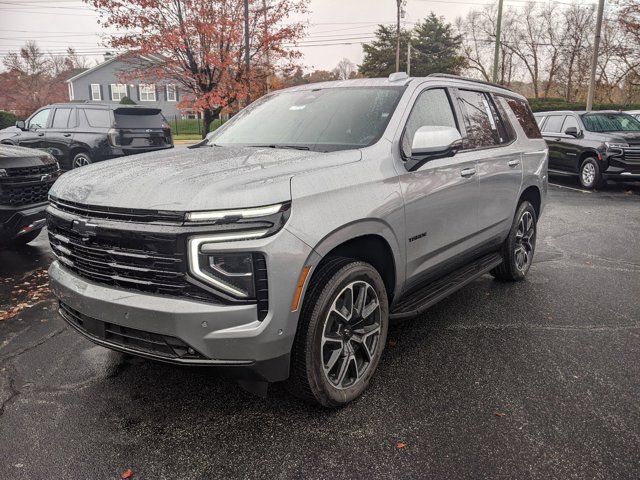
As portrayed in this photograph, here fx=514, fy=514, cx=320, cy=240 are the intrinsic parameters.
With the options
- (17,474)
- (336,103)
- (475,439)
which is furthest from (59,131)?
(475,439)

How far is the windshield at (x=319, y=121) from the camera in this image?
340 cm

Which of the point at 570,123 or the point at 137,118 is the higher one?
the point at 137,118

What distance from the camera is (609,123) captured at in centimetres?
1262

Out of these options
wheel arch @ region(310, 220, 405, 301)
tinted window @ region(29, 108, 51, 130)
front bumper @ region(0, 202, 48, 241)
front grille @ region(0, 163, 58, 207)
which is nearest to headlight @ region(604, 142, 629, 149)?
wheel arch @ region(310, 220, 405, 301)

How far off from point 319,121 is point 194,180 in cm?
142

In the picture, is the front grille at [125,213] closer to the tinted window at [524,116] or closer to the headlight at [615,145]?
the tinted window at [524,116]

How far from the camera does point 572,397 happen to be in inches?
119

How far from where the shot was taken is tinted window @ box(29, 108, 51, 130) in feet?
41.4

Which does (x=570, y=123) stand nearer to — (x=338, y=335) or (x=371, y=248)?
(x=371, y=248)

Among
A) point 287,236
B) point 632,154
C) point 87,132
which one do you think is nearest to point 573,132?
point 632,154

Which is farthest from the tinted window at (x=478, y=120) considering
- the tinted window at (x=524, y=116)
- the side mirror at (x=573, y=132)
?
the side mirror at (x=573, y=132)

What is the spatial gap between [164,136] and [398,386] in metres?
11.4

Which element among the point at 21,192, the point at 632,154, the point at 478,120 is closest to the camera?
the point at 478,120

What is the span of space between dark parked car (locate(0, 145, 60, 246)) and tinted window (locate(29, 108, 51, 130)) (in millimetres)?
7418
